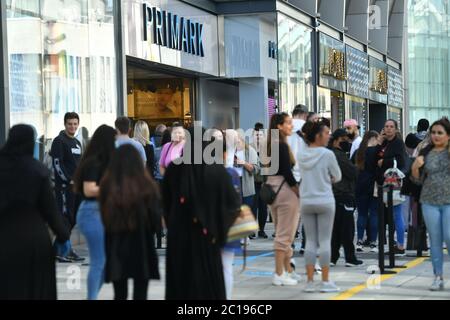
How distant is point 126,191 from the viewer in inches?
303

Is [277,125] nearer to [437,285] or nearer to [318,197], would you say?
[318,197]

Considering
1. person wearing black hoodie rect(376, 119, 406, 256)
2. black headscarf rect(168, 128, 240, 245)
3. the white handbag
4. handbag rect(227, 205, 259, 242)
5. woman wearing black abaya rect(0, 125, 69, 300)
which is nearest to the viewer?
woman wearing black abaya rect(0, 125, 69, 300)

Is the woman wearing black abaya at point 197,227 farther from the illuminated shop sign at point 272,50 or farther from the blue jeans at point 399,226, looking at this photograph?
the illuminated shop sign at point 272,50

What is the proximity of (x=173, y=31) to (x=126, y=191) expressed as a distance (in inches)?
572

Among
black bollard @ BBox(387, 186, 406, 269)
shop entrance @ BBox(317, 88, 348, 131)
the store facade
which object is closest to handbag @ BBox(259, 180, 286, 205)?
black bollard @ BBox(387, 186, 406, 269)

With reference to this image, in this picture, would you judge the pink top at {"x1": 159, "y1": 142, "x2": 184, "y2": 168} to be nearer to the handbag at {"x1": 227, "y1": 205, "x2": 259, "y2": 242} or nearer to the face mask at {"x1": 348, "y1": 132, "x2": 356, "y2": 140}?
the face mask at {"x1": 348, "y1": 132, "x2": 356, "y2": 140}

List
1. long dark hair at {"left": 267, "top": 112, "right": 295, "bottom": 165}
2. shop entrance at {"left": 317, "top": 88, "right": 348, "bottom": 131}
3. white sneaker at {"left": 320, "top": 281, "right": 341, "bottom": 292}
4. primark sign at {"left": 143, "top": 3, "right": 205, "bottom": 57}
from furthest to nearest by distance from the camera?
shop entrance at {"left": 317, "top": 88, "right": 348, "bottom": 131} → primark sign at {"left": 143, "top": 3, "right": 205, "bottom": 57} → long dark hair at {"left": 267, "top": 112, "right": 295, "bottom": 165} → white sneaker at {"left": 320, "top": 281, "right": 341, "bottom": 292}

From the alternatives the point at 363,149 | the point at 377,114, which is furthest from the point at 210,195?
the point at 377,114

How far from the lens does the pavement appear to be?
10.4m

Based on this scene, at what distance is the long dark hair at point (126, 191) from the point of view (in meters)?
7.70

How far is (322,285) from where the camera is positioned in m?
10.7

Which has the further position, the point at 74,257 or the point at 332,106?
the point at 332,106

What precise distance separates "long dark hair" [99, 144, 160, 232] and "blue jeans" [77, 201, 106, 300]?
94 centimetres
